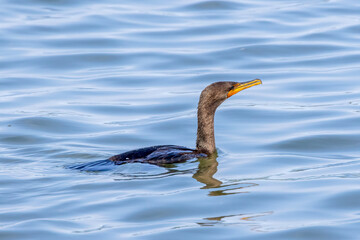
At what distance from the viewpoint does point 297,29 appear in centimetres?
1842

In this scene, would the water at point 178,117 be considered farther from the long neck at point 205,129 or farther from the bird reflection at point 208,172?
the long neck at point 205,129

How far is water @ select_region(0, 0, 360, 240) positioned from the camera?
7.82m

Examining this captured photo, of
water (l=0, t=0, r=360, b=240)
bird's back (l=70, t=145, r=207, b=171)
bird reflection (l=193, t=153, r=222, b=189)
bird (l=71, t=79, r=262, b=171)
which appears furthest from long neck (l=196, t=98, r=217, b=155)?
bird's back (l=70, t=145, r=207, b=171)

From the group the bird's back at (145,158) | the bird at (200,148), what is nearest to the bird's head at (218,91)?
the bird at (200,148)

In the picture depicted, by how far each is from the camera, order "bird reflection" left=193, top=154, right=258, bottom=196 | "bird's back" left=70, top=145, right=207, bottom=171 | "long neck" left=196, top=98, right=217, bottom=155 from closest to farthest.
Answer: "bird reflection" left=193, top=154, right=258, bottom=196 → "bird's back" left=70, top=145, right=207, bottom=171 → "long neck" left=196, top=98, right=217, bottom=155

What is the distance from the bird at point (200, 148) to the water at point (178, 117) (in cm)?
14

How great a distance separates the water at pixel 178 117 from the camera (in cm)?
782

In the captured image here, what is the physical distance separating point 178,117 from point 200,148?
6.94 ft

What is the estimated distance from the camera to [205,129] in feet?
33.7

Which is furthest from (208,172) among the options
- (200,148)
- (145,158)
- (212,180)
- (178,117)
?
(178,117)

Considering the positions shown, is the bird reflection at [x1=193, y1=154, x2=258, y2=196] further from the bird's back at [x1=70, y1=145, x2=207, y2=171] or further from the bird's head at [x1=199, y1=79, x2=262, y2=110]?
the bird's head at [x1=199, y1=79, x2=262, y2=110]

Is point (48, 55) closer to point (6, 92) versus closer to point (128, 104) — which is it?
point (6, 92)

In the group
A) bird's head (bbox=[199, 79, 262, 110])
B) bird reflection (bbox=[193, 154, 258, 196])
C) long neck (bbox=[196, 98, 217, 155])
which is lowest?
bird reflection (bbox=[193, 154, 258, 196])

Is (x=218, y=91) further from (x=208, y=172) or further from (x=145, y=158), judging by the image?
(x=145, y=158)
